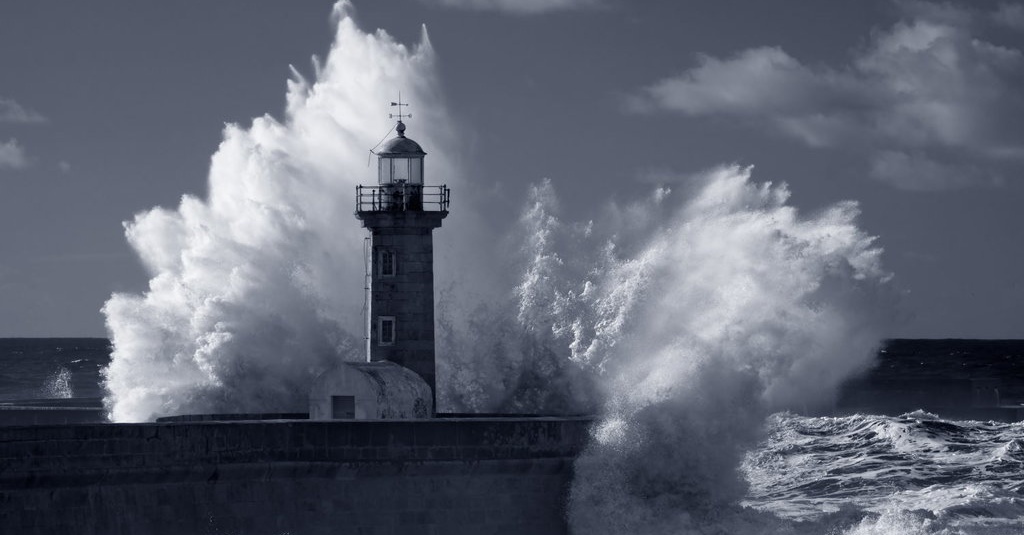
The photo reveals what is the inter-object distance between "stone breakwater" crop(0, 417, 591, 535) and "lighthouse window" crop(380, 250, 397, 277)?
3204mm

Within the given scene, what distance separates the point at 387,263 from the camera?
19.6 meters

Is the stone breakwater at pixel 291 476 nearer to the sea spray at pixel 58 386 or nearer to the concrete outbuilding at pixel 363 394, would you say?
the concrete outbuilding at pixel 363 394

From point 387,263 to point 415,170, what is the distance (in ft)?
4.05

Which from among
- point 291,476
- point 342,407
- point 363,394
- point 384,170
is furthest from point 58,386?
point 291,476

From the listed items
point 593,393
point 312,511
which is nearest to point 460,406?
point 593,393

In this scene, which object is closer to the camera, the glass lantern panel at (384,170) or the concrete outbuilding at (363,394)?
the concrete outbuilding at (363,394)

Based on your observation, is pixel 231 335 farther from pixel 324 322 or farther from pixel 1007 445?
pixel 1007 445

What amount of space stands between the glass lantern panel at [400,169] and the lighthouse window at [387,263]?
37.3 inches

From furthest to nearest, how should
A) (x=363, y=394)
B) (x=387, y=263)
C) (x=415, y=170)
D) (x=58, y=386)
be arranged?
(x=58, y=386), (x=415, y=170), (x=387, y=263), (x=363, y=394)

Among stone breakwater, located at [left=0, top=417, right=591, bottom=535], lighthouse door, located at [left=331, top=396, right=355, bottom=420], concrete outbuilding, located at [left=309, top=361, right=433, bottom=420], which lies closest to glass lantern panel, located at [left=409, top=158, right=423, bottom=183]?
concrete outbuilding, located at [left=309, top=361, right=433, bottom=420]

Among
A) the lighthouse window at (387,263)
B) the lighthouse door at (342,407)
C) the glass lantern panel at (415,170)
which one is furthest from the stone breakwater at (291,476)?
the glass lantern panel at (415,170)

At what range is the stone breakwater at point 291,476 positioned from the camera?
14836 mm

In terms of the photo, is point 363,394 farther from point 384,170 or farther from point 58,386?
point 58,386

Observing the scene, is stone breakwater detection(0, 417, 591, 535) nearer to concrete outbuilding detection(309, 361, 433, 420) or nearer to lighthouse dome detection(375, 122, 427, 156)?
concrete outbuilding detection(309, 361, 433, 420)
